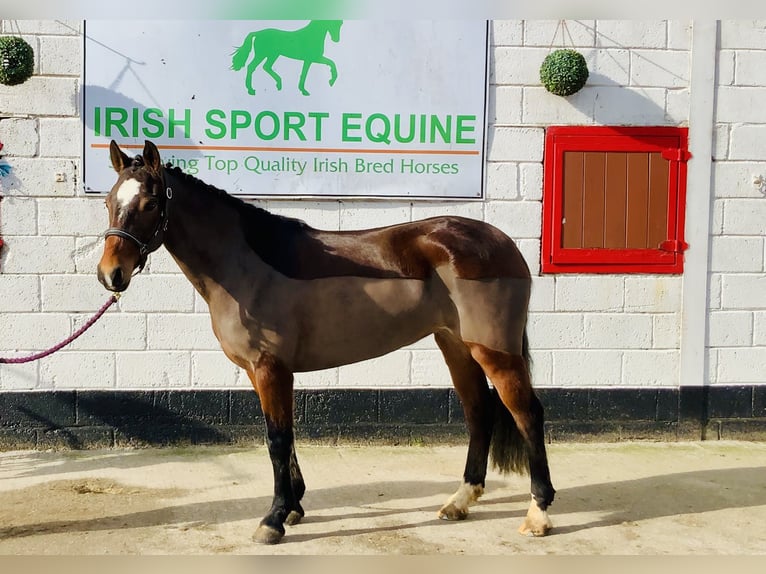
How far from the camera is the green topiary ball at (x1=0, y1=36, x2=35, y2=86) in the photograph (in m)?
4.57

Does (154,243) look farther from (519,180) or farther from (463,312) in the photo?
(519,180)

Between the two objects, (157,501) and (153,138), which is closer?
(157,501)

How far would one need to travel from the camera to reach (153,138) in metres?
4.88

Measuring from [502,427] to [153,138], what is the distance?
292cm

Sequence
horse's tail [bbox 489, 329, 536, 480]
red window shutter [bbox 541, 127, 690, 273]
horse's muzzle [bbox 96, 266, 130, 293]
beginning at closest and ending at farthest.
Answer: horse's muzzle [bbox 96, 266, 130, 293] → horse's tail [bbox 489, 329, 536, 480] → red window shutter [bbox 541, 127, 690, 273]

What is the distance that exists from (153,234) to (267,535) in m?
1.45

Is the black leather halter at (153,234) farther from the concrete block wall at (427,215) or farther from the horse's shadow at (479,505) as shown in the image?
the concrete block wall at (427,215)

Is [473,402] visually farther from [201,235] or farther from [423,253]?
[201,235]

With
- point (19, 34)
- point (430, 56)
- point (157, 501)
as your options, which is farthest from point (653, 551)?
point (19, 34)

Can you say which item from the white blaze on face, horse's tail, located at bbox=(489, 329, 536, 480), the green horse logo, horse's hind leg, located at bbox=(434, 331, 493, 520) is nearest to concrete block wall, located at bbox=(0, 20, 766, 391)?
the green horse logo

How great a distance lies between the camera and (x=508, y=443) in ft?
12.3

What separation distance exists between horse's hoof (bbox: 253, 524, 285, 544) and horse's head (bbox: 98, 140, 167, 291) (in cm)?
125

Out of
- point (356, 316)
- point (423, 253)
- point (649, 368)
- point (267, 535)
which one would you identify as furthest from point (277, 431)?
point (649, 368)

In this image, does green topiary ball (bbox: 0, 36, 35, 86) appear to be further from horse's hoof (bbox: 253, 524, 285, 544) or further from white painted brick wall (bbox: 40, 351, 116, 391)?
horse's hoof (bbox: 253, 524, 285, 544)
